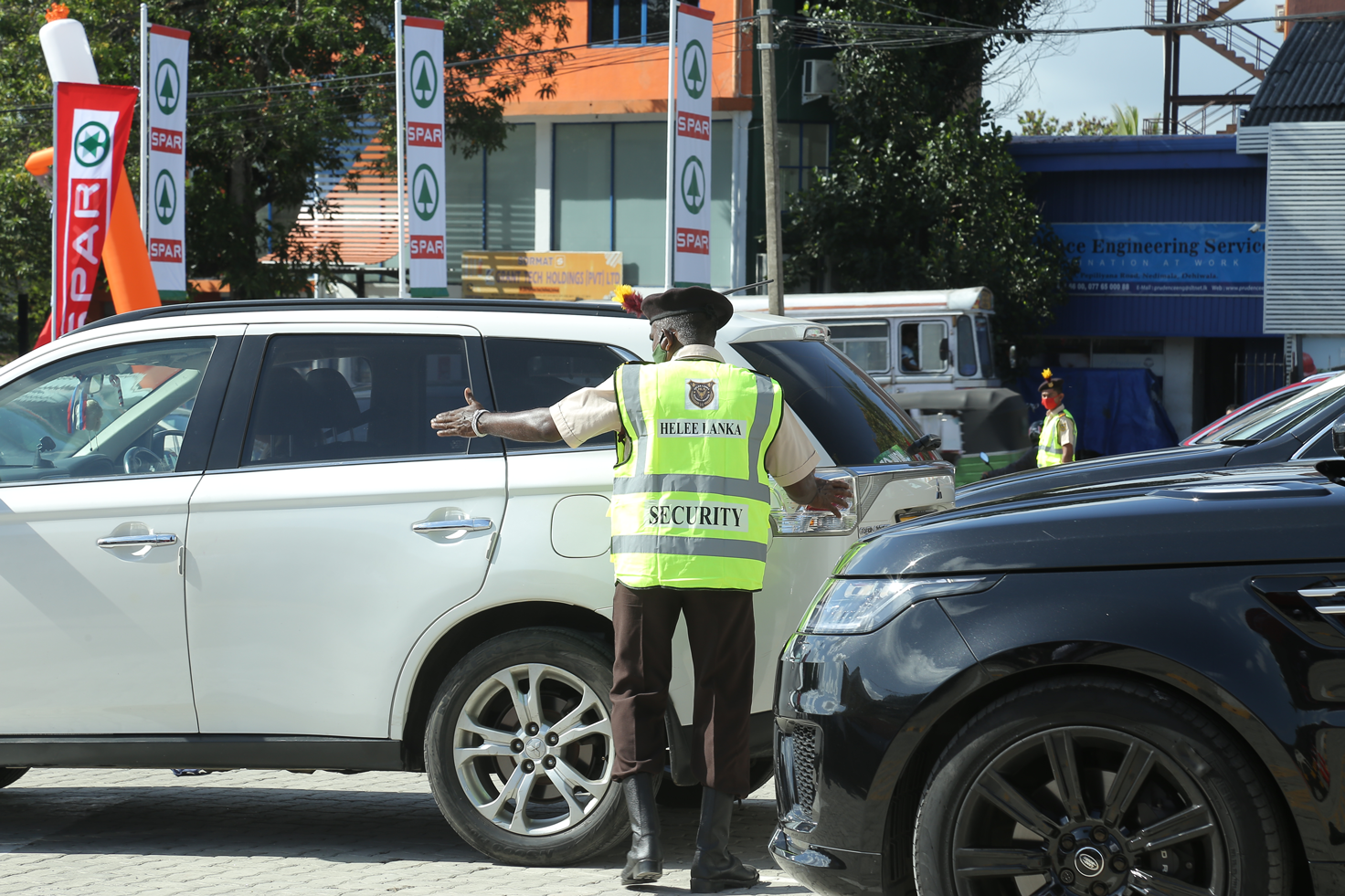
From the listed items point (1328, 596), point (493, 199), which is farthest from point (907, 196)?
point (1328, 596)

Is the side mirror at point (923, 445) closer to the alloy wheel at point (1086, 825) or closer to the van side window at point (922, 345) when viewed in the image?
the alloy wheel at point (1086, 825)

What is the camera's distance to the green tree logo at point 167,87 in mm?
18109

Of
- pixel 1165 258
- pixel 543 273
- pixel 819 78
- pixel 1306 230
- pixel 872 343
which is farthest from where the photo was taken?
pixel 1165 258

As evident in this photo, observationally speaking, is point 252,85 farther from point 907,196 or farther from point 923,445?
point 923,445

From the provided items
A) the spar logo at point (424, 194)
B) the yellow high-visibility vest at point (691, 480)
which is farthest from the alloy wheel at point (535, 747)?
the spar logo at point (424, 194)

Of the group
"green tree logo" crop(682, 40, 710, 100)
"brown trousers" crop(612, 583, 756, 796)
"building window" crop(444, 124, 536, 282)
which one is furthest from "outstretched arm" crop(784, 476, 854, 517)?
"building window" crop(444, 124, 536, 282)

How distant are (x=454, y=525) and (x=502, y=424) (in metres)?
0.40

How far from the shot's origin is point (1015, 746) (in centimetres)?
313

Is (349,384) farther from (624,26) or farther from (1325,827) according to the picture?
(624,26)

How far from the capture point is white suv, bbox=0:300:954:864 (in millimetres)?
4652

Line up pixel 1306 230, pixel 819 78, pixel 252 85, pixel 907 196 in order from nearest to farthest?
pixel 252 85, pixel 1306 230, pixel 907 196, pixel 819 78

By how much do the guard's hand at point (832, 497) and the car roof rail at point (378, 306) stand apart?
0.94 meters

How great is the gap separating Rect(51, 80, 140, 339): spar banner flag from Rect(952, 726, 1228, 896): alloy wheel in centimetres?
1046

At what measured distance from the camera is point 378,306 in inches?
199
